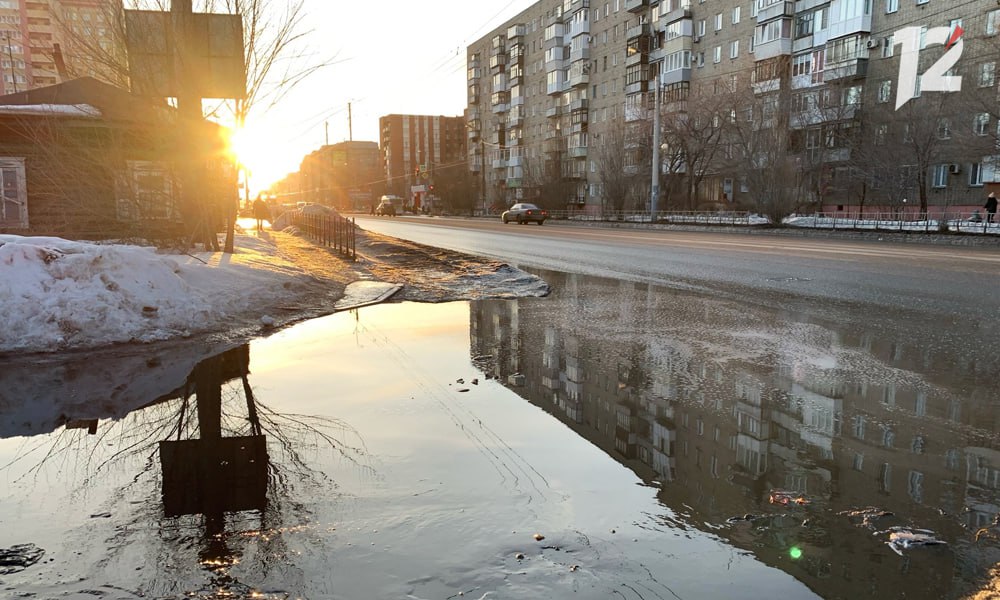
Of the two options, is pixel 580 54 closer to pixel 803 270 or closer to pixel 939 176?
pixel 939 176

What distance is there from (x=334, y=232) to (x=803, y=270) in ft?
47.0

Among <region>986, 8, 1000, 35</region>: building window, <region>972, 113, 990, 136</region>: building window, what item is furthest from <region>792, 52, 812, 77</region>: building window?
<region>972, 113, 990, 136</region>: building window

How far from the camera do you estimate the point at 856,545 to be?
299 cm

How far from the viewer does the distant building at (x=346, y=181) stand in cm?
A: 12312

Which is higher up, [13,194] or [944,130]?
[944,130]

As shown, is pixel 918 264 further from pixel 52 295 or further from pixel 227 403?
pixel 52 295

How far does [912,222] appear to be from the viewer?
29.3 meters

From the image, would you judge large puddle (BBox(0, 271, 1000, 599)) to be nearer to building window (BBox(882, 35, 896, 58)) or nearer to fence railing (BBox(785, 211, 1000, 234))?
fence railing (BBox(785, 211, 1000, 234))

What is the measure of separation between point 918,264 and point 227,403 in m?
16.2

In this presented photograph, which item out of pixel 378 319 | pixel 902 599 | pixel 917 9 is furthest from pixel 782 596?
pixel 917 9

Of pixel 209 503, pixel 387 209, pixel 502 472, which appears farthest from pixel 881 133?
pixel 387 209

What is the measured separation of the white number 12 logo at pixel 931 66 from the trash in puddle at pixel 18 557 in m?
39.6

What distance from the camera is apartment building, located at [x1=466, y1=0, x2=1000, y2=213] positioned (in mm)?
34906

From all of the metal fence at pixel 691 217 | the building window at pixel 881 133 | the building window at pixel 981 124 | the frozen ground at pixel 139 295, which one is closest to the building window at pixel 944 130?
the building window at pixel 981 124
